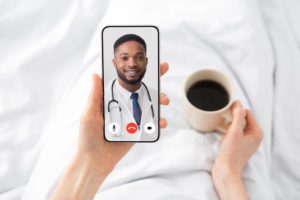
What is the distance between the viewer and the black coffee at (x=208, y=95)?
80 centimetres

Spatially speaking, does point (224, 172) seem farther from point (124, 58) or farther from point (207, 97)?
point (124, 58)

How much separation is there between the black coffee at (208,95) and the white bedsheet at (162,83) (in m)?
0.06

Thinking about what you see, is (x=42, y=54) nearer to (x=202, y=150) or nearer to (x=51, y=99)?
(x=51, y=99)

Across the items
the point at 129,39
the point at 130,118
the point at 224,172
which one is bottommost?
the point at 224,172

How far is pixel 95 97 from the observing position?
29.1 inches

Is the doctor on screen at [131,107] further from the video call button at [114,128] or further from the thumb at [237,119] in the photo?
the thumb at [237,119]

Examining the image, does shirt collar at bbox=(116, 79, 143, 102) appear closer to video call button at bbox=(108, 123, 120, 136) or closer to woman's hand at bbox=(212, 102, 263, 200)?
video call button at bbox=(108, 123, 120, 136)

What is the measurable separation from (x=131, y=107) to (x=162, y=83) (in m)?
0.15

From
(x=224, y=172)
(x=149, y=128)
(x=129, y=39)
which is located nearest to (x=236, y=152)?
(x=224, y=172)

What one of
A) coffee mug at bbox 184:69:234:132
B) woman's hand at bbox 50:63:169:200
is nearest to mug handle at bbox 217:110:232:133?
coffee mug at bbox 184:69:234:132

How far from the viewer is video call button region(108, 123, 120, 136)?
2.41 feet

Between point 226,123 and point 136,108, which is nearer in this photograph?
point 136,108

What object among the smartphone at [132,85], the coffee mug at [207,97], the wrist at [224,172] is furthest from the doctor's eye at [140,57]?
the wrist at [224,172]

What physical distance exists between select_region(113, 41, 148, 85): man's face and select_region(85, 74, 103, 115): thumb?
0.04 metres
